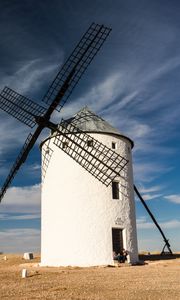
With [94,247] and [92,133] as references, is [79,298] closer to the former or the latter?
[94,247]

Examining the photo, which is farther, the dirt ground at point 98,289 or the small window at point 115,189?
the small window at point 115,189

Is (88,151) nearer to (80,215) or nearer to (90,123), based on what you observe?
(90,123)

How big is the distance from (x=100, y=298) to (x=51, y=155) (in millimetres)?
14480

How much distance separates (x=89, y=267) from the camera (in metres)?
20.0

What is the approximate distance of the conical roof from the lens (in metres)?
22.8

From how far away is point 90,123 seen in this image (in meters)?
23.4

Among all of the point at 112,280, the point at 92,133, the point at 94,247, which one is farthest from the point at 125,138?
the point at 112,280

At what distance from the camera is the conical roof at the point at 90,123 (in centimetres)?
2283

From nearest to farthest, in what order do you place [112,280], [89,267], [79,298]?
[79,298] < [112,280] < [89,267]

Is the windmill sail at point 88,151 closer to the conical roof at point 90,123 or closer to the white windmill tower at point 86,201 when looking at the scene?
the white windmill tower at point 86,201

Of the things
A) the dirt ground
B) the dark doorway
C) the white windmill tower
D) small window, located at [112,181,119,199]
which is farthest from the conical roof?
the dirt ground

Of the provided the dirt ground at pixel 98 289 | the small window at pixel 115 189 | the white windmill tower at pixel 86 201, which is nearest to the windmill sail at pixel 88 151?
the white windmill tower at pixel 86 201

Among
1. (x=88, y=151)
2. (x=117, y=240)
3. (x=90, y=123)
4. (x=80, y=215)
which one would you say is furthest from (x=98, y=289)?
(x=90, y=123)

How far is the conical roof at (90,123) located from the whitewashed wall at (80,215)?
52 cm
